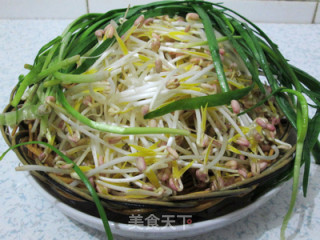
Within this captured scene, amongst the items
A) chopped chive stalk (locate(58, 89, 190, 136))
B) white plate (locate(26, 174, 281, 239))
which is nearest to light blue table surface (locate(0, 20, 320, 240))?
white plate (locate(26, 174, 281, 239))

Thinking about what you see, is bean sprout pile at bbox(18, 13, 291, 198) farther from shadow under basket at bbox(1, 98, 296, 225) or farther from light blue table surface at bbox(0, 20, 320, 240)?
light blue table surface at bbox(0, 20, 320, 240)

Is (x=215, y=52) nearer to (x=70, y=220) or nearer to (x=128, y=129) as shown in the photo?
(x=128, y=129)

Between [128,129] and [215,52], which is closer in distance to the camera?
[128,129]

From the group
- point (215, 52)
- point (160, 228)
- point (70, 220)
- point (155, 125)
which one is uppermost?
point (215, 52)

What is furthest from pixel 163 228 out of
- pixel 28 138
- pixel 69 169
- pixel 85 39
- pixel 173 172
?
pixel 85 39

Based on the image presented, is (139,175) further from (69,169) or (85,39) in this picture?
(85,39)

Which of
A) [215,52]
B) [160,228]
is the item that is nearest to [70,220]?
[160,228]

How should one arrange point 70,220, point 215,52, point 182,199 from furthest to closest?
point 70,220, point 215,52, point 182,199
